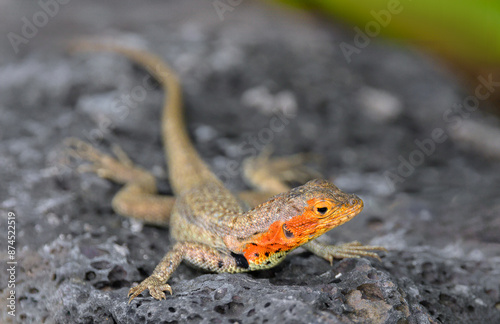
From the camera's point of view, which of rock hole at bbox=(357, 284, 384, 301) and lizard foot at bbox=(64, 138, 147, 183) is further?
lizard foot at bbox=(64, 138, 147, 183)

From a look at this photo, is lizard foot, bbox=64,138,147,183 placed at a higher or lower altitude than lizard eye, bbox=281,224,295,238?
lower

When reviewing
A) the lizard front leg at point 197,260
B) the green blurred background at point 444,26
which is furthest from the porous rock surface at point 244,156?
the green blurred background at point 444,26

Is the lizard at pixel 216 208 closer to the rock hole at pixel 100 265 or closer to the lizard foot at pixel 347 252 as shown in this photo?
the lizard foot at pixel 347 252

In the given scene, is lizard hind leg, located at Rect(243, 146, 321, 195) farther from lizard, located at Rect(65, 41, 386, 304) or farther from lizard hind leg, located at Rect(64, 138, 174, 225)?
lizard hind leg, located at Rect(64, 138, 174, 225)

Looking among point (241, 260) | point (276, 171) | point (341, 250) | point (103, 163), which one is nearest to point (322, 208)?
point (341, 250)

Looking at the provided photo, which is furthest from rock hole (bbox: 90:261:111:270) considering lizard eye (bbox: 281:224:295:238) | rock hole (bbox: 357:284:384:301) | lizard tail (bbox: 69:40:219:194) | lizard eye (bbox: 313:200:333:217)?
rock hole (bbox: 357:284:384:301)

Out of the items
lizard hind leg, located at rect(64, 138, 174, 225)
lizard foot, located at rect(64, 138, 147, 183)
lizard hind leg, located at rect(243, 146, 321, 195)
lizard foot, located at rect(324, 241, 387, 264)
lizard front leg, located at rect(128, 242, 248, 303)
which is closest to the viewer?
lizard front leg, located at rect(128, 242, 248, 303)

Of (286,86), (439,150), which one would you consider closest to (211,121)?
(286,86)
